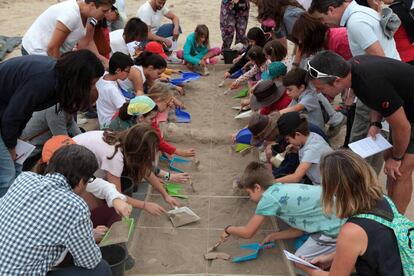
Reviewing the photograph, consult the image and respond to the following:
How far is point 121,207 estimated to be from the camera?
275 cm

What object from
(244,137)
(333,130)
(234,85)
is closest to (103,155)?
(244,137)

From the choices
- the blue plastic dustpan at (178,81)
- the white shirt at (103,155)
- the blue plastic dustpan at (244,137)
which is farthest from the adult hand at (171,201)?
the blue plastic dustpan at (178,81)

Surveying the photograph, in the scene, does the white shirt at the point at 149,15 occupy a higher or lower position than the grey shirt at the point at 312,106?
lower

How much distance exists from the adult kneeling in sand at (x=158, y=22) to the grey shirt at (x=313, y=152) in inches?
149

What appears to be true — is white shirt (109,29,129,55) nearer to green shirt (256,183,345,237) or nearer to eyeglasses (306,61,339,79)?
eyeglasses (306,61,339,79)

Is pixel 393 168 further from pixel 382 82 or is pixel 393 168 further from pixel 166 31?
pixel 166 31

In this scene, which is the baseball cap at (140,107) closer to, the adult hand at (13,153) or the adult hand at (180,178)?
the adult hand at (180,178)

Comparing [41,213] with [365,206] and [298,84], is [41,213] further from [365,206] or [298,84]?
[298,84]

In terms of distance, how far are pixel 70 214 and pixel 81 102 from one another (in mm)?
965

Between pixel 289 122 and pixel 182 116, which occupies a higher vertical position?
pixel 289 122

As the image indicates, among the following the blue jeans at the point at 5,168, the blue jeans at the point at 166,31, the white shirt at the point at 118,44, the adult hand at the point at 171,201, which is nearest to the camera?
the blue jeans at the point at 5,168

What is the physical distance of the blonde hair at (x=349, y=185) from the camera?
2029 mm

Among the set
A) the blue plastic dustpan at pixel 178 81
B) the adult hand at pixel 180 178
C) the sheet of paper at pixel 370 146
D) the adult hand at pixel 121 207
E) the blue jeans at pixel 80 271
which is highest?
the sheet of paper at pixel 370 146

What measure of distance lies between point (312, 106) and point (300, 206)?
4.86 ft
